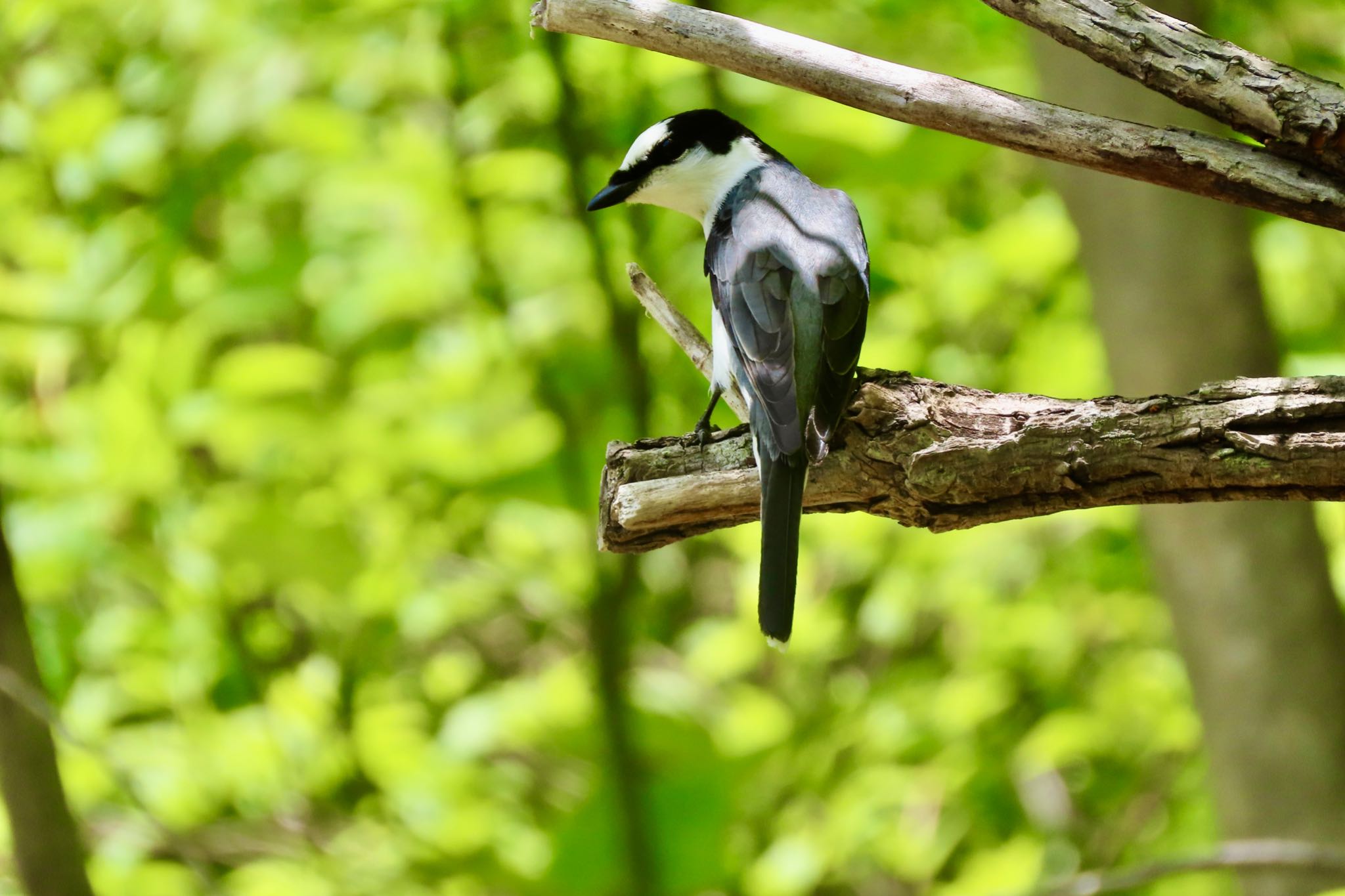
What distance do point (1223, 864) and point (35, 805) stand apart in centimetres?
201

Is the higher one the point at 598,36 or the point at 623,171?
the point at 598,36

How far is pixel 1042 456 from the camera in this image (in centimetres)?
137

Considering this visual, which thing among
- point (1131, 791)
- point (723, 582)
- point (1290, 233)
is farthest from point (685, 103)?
point (1131, 791)

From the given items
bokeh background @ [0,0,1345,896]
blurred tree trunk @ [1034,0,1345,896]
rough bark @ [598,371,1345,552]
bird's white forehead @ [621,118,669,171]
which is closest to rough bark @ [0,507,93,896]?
bokeh background @ [0,0,1345,896]

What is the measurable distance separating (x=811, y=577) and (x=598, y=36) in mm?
2816

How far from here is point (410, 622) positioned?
3.24 m

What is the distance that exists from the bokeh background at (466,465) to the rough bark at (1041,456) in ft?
2.90

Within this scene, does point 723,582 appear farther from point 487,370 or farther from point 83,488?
point 83,488

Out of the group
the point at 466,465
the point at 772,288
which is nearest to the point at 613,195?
the point at 772,288

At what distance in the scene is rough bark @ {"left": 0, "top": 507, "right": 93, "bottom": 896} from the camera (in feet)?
6.35

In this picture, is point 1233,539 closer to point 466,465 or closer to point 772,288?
point 772,288

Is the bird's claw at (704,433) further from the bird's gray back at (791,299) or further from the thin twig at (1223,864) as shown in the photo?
the thin twig at (1223,864)

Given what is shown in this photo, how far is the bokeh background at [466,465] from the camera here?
8.58ft

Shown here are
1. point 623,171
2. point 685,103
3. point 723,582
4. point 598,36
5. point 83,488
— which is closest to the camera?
point 598,36
